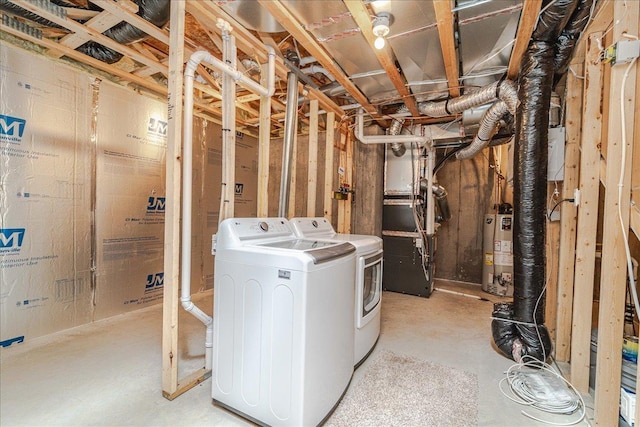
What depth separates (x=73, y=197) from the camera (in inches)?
112

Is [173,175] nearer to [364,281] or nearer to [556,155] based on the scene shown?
[364,281]

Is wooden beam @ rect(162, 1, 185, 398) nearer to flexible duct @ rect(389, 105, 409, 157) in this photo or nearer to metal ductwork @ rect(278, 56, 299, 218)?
metal ductwork @ rect(278, 56, 299, 218)

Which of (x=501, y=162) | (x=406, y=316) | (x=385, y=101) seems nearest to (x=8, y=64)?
(x=385, y=101)

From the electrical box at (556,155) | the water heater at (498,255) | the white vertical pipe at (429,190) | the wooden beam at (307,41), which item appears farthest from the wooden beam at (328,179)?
the water heater at (498,255)

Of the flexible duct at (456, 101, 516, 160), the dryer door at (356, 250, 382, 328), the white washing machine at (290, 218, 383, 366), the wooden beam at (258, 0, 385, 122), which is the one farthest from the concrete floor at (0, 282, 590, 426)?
the wooden beam at (258, 0, 385, 122)

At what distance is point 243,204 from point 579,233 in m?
4.23

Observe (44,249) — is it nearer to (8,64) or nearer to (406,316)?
(8,64)

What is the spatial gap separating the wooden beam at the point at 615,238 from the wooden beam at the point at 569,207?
82 centimetres

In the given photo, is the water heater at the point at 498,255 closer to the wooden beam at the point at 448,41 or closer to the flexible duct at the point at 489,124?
the flexible duct at the point at 489,124

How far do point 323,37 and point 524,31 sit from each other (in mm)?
1464

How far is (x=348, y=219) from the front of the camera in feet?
13.2

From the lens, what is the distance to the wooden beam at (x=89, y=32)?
6.80 feet

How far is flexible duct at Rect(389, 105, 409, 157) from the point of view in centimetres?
391

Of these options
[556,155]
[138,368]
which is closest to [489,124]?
[556,155]
